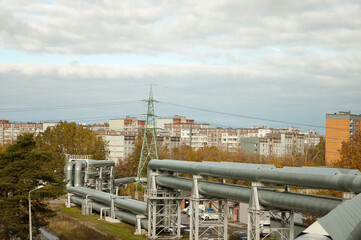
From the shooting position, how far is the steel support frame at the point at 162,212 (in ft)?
139

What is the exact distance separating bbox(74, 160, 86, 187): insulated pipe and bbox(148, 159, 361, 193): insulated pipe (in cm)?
2822

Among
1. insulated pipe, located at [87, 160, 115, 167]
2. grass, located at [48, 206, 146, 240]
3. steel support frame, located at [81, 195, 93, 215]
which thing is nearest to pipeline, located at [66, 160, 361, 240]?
grass, located at [48, 206, 146, 240]

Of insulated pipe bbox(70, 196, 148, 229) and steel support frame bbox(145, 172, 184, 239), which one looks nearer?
steel support frame bbox(145, 172, 184, 239)

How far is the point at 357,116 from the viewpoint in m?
132

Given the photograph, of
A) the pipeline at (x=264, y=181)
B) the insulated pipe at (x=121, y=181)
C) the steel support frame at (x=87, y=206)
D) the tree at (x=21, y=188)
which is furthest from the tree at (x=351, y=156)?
the insulated pipe at (x=121, y=181)

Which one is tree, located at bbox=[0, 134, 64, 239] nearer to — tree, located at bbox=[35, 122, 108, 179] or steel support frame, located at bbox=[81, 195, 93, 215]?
steel support frame, located at bbox=[81, 195, 93, 215]

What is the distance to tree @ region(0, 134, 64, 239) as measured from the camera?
3528 cm

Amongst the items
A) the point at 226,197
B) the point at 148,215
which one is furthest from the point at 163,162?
the point at 226,197

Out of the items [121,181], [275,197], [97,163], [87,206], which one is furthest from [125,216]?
[121,181]

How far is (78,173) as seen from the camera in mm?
66562

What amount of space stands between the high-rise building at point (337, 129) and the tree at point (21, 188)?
91520 mm

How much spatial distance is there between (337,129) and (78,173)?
259 feet

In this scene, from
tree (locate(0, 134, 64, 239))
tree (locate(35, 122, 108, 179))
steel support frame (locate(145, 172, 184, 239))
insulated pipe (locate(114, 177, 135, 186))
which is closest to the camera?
tree (locate(0, 134, 64, 239))

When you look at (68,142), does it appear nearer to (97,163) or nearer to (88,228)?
(97,163)
